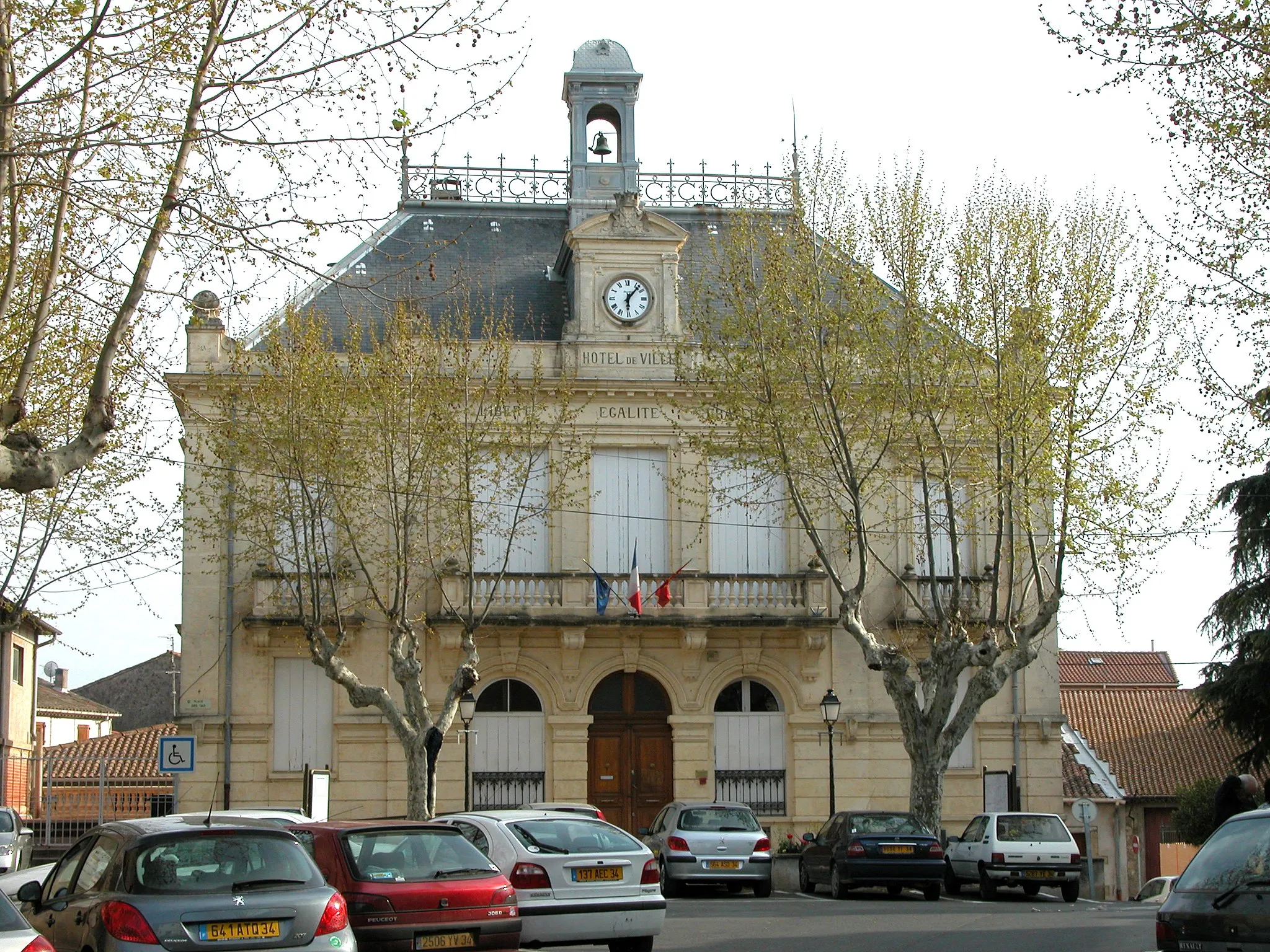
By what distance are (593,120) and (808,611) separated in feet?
42.2

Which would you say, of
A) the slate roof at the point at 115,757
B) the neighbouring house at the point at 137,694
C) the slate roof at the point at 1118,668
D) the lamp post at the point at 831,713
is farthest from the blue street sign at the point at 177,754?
the neighbouring house at the point at 137,694

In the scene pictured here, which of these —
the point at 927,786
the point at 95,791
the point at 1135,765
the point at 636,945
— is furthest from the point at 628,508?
the point at 636,945

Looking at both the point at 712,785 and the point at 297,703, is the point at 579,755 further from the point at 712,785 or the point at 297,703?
the point at 297,703

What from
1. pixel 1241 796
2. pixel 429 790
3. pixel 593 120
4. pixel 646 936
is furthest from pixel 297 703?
pixel 1241 796

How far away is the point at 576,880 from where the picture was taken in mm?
14898

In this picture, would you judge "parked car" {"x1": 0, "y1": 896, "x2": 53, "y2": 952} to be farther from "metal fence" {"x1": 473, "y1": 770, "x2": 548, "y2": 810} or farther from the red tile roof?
the red tile roof

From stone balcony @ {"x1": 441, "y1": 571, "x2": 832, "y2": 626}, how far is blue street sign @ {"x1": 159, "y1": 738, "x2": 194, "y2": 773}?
25.5 ft

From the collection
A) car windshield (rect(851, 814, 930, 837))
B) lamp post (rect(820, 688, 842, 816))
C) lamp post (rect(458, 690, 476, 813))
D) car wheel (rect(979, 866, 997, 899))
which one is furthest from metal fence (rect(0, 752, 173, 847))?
car wheel (rect(979, 866, 997, 899))

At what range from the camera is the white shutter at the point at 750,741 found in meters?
33.6

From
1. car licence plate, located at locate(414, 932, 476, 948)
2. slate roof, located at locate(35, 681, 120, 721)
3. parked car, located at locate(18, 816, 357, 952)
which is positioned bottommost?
car licence plate, located at locate(414, 932, 476, 948)

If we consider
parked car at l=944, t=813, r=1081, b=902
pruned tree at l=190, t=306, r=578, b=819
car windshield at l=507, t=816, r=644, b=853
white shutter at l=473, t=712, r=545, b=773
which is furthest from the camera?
white shutter at l=473, t=712, r=545, b=773

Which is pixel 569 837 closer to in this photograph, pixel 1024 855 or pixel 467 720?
Answer: pixel 1024 855

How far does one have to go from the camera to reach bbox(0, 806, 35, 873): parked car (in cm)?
2566

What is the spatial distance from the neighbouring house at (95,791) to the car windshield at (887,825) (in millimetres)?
11060
